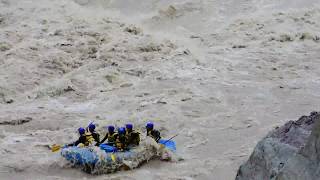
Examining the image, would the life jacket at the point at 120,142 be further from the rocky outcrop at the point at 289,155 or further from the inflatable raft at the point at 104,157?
the rocky outcrop at the point at 289,155

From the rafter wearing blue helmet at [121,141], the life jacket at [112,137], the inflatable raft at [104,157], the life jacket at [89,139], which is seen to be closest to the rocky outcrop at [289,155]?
the inflatable raft at [104,157]

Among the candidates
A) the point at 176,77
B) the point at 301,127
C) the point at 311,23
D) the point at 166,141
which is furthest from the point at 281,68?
the point at 301,127

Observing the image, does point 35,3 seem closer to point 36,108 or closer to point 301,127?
point 36,108

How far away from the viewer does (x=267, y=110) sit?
381 inches

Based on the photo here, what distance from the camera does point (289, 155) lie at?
3600 millimetres

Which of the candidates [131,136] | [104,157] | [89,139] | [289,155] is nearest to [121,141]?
[131,136]

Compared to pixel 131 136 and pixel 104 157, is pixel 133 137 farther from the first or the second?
→ pixel 104 157

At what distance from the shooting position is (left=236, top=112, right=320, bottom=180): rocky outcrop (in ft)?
10.3

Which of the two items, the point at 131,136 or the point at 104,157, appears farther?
the point at 131,136

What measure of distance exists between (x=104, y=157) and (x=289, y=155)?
13.4 ft

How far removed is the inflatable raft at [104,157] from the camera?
7.34m

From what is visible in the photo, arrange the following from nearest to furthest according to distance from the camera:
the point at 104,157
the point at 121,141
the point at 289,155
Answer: the point at 289,155 < the point at 104,157 < the point at 121,141

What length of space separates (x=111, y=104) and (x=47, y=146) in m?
2.08

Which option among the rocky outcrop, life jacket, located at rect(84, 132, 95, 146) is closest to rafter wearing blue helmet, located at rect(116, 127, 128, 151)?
life jacket, located at rect(84, 132, 95, 146)
